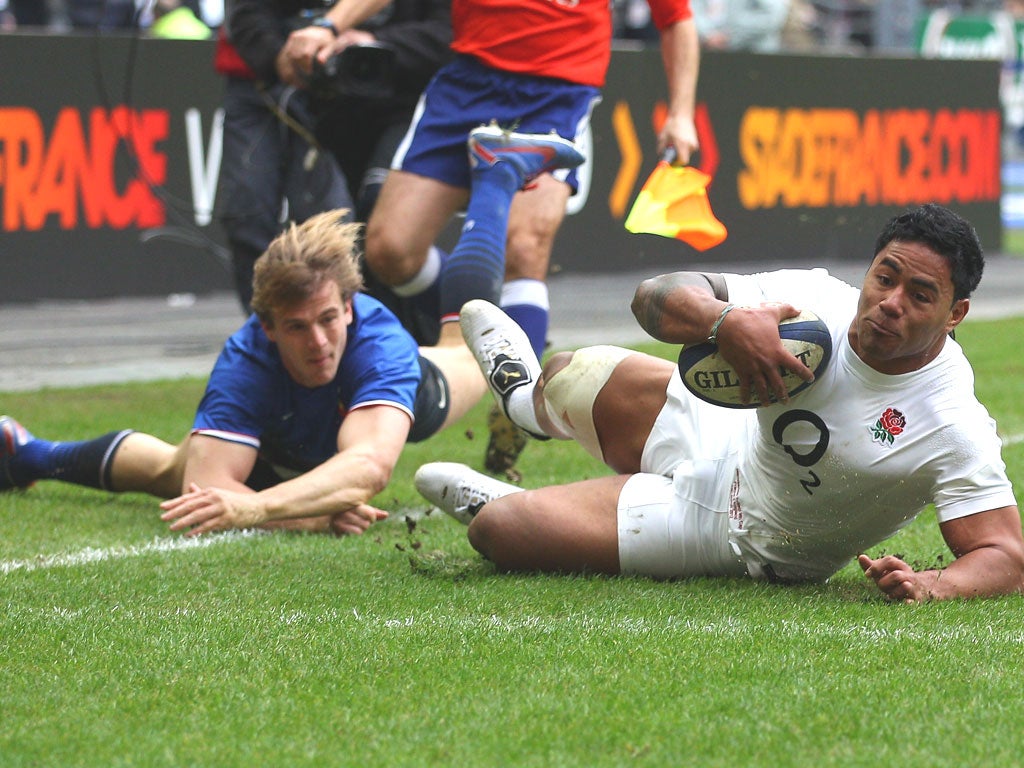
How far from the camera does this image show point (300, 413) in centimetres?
517

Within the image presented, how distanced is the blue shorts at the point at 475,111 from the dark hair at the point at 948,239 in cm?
232

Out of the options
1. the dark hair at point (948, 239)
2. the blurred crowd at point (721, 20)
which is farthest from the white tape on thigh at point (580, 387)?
the blurred crowd at point (721, 20)

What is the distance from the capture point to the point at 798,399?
12.4ft

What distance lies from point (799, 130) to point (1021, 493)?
9589mm

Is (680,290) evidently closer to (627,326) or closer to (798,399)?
(798,399)

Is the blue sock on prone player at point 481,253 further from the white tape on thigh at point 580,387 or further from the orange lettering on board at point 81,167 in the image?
the orange lettering on board at point 81,167

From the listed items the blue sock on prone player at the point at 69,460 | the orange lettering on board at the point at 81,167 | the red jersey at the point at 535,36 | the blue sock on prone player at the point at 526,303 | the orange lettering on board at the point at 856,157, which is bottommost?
the orange lettering on board at the point at 856,157

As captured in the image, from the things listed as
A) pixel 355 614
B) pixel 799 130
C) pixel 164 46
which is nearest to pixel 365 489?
pixel 355 614

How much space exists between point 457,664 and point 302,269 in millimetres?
1876

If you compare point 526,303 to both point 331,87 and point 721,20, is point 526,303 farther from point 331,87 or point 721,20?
point 721,20

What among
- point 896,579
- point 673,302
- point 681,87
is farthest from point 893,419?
point 681,87

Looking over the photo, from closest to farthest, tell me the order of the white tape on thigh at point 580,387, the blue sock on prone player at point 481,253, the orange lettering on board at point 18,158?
the white tape on thigh at point 580,387 → the blue sock on prone player at point 481,253 → the orange lettering on board at point 18,158

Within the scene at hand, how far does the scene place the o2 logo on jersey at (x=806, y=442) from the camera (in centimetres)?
380

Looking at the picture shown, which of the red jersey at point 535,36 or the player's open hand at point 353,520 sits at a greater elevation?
the red jersey at point 535,36
